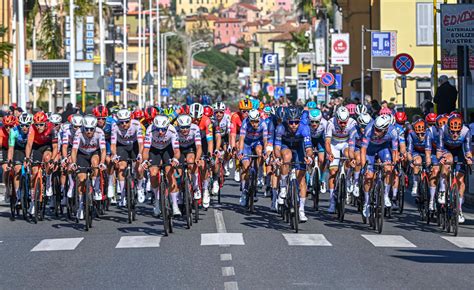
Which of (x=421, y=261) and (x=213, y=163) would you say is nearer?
(x=421, y=261)

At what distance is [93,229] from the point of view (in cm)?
1966

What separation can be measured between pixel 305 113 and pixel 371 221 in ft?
8.68

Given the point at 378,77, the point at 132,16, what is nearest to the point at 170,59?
the point at 132,16

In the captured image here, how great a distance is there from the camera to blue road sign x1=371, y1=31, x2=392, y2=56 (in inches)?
1939

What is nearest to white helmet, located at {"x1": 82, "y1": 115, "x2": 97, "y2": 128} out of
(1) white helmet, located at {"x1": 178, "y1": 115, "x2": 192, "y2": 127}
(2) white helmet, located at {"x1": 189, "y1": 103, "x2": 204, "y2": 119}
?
(1) white helmet, located at {"x1": 178, "y1": 115, "x2": 192, "y2": 127}

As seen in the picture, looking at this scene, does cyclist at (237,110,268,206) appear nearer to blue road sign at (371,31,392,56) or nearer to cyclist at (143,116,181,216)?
cyclist at (143,116,181,216)

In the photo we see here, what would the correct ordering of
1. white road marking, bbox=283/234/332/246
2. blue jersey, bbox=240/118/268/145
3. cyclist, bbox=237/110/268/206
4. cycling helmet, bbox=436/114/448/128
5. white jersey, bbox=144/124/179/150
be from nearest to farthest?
white road marking, bbox=283/234/332/246, white jersey, bbox=144/124/179/150, cycling helmet, bbox=436/114/448/128, cyclist, bbox=237/110/268/206, blue jersey, bbox=240/118/268/145

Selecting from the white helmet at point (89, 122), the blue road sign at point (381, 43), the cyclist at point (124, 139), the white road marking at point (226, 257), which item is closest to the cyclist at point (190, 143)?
the white helmet at point (89, 122)

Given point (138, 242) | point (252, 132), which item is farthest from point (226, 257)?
point (252, 132)

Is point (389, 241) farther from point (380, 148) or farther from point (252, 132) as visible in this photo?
point (252, 132)

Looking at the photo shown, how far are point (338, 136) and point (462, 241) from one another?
5853mm

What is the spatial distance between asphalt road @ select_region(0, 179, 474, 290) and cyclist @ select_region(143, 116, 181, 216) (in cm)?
69

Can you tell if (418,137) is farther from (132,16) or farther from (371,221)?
(132,16)

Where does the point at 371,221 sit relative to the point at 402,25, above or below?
below
